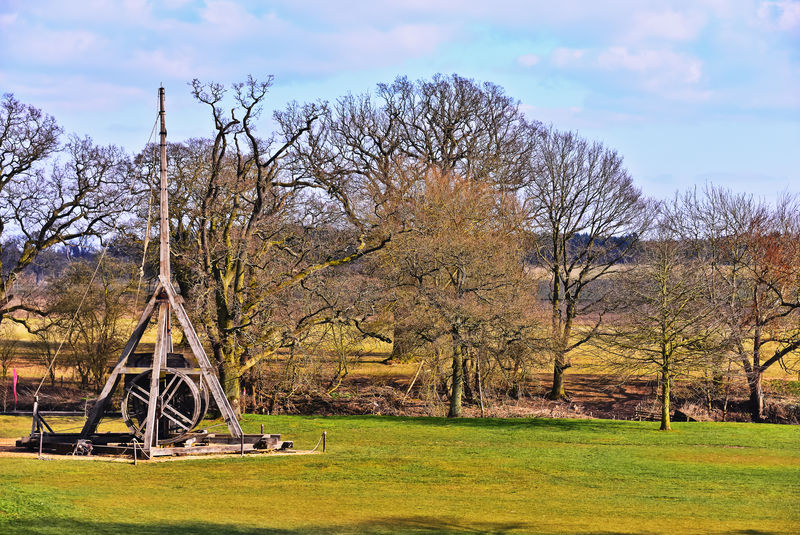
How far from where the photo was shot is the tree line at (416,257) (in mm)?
36156

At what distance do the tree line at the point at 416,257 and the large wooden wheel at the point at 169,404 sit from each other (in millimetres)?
7405

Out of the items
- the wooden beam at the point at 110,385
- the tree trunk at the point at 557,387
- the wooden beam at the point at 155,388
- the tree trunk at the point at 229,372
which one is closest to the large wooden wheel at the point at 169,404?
the wooden beam at the point at 155,388

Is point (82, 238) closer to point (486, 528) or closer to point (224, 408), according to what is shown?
point (224, 408)

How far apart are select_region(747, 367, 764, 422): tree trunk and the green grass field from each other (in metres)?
11.1

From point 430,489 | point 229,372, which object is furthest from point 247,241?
point 430,489

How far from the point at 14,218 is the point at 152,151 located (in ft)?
27.5

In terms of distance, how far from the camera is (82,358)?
44562 millimetres

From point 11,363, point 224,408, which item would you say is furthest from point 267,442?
point 11,363

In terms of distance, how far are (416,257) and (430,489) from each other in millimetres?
19978

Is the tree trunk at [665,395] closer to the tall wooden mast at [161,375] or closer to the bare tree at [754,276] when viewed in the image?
the bare tree at [754,276]

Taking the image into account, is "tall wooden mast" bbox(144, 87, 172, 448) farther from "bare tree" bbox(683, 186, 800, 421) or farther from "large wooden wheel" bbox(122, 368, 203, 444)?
"bare tree" bbox(683, 186, 800, 421)

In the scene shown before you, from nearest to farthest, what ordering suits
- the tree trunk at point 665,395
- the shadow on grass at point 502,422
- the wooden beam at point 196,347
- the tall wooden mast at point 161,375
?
the tall wooden mast at point 161,375 → the wooden beam at point 196,347 → the tree trunk at point 665,395 → the shadow on grass at point 502,422

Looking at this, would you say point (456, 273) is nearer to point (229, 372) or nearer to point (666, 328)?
point (666, 328)

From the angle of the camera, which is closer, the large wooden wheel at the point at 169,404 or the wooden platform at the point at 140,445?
the wooden platform at the point at 140,445
